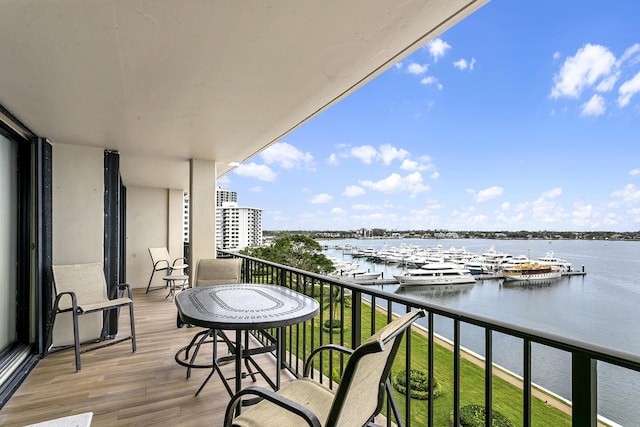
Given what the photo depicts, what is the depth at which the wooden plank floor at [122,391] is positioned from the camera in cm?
225

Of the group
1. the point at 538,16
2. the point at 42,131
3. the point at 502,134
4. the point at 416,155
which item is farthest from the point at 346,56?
the point at 416,155

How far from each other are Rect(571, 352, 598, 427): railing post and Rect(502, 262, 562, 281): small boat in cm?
2108

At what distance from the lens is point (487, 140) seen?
32.2m

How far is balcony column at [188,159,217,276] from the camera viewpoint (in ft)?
14.9

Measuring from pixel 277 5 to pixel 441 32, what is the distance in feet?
2.74

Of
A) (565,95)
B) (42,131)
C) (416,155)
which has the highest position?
(565,95)

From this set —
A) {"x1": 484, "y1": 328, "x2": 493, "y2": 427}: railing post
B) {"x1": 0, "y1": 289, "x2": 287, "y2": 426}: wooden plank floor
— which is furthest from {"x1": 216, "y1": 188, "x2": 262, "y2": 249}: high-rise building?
{"x1": 484, "y1": 328, "x2": 493, "y2": 427}: railing post

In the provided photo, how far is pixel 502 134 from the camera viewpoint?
104 ft

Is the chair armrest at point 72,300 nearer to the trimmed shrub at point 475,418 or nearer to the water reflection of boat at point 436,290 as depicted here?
the trimmed shrub at point 475,418

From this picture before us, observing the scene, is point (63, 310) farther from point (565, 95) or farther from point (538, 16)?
point (565, 95)

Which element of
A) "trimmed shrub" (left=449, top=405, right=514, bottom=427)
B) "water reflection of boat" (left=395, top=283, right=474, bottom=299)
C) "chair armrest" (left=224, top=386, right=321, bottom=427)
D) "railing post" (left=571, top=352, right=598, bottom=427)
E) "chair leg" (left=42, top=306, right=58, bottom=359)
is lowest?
"trimmed shrub" (left=449, top=405, right=514, bottom=427)

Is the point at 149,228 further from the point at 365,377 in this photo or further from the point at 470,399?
the point at 470,399

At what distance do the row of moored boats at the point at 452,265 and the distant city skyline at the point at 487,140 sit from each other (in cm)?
207

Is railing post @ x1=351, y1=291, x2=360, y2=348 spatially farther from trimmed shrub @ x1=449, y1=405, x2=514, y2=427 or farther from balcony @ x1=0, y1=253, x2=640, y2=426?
trimmed shrub @ x1=449, y1=405, x2=514, y2=427
